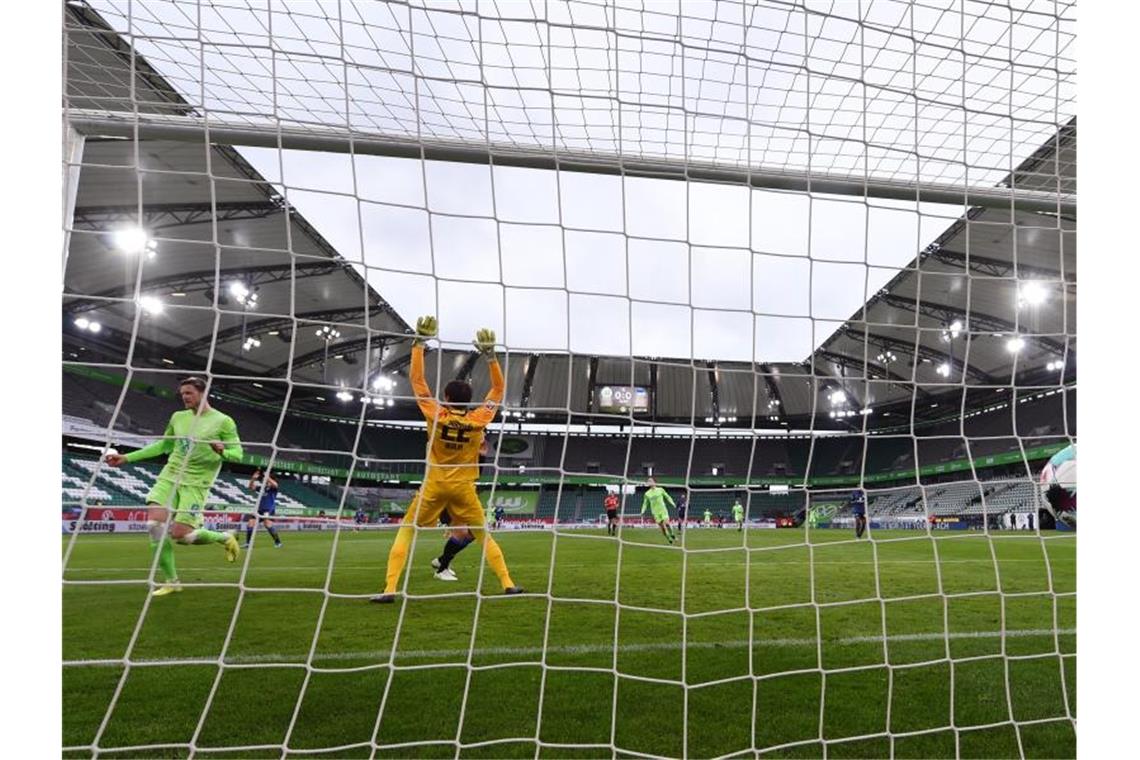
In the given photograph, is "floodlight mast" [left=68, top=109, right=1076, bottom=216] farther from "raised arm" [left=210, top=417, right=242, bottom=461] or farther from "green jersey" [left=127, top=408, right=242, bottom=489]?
"green jersey" [left=127, top=408, right=242, bottom=489]

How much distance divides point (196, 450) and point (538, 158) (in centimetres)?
313

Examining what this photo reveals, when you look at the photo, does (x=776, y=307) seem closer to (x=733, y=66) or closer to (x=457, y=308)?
(x=733, y=66)

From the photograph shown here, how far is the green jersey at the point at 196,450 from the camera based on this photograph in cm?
381

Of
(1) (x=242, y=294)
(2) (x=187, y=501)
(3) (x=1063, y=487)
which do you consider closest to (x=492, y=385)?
(1) (x=242, y=294)

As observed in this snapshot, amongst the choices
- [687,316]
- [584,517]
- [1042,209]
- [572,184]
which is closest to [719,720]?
[687,316]

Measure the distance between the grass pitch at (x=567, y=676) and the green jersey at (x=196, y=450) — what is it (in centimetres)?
88

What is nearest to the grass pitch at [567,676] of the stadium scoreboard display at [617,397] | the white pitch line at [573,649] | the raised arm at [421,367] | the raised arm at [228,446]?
the white pitch line at [573,649]

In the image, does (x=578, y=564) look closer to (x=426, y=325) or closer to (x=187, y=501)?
(x=187, y=501)

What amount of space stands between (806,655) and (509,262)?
249 cm

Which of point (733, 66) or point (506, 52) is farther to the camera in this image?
point (733, 66)

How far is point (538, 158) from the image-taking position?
278 cm

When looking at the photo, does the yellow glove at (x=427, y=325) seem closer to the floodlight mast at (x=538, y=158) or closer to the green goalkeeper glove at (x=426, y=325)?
the green goalkeeper glove at (x=426, y=325)

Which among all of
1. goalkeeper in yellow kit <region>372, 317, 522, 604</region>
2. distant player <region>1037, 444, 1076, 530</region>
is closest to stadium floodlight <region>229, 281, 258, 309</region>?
goalkeeper in yellow kit <region>372, 317, 522, 604</region>
